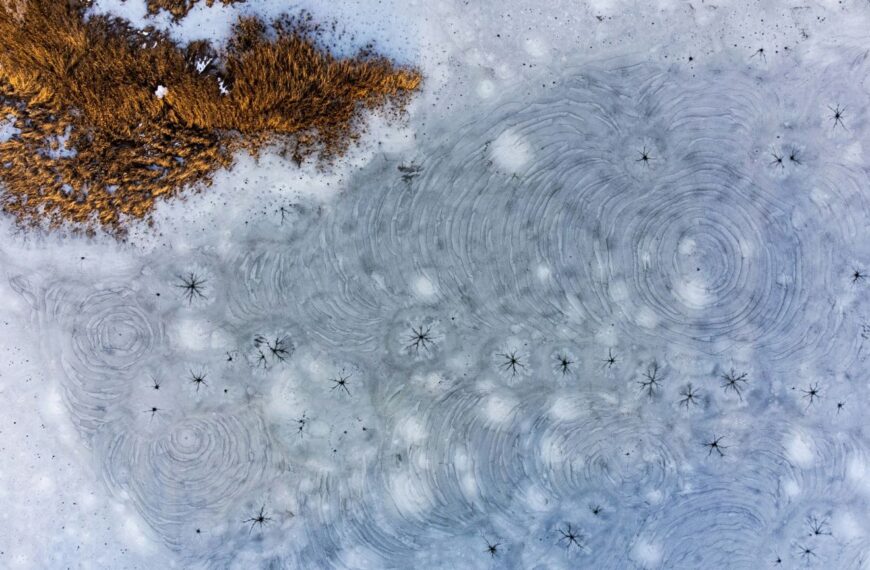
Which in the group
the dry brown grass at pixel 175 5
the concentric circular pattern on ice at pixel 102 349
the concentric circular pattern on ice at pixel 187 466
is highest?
the dry brown grass at pixel 175 5

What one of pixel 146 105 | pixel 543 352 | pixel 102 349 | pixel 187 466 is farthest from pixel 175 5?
pixel 543 352

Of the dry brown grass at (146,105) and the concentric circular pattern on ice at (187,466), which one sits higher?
the dry brown grass at (146,105)

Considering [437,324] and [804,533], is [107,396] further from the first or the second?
[804,533]

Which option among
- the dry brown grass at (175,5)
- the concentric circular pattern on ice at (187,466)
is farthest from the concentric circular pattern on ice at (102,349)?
the dry brown grass at (175,5)

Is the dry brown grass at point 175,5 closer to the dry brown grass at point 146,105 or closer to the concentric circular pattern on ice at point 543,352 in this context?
the dry brown grass at point 146,105

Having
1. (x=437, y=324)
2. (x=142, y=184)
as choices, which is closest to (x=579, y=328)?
(x=437, y=324)

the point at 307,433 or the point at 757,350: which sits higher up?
the point at 757,350
